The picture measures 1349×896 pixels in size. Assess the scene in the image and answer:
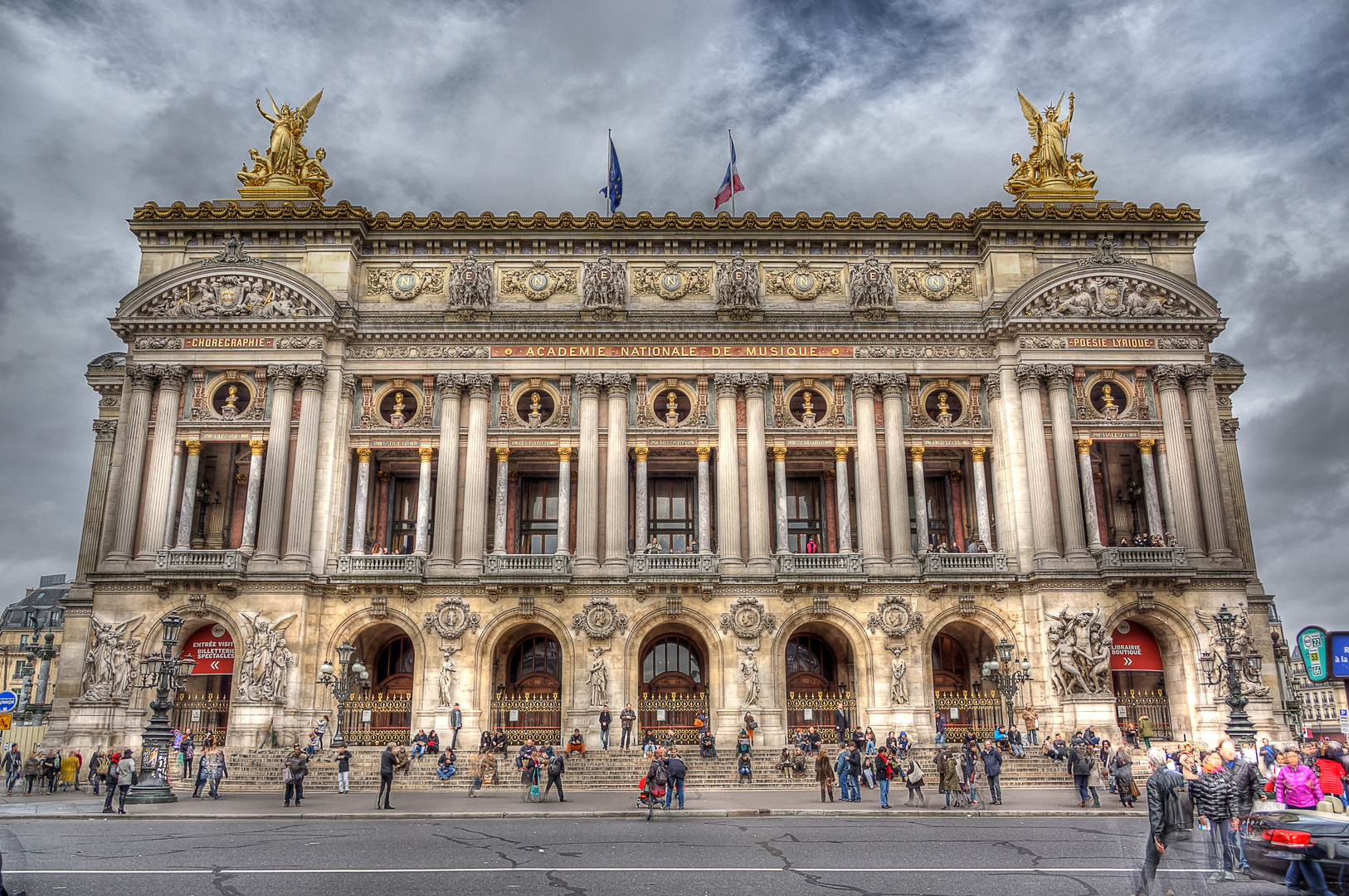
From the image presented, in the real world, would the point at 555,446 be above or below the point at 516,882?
above

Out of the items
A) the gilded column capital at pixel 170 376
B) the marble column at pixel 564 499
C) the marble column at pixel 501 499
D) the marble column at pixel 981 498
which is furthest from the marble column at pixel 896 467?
the gilded column capital at pixel 170 376

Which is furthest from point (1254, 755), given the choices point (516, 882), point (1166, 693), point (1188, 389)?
point (516, 882)

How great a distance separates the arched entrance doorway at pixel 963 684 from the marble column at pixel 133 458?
33891 millimetres

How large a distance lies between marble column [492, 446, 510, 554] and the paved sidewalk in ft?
41.3

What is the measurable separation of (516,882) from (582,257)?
3492cm

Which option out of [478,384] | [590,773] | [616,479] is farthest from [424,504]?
[590,773]

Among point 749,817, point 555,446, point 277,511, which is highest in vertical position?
point 555,446

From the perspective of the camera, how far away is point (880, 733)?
40188 mm

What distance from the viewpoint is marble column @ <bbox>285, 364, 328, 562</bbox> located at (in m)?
41.8

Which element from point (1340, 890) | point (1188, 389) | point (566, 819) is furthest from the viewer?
point (1188, 389)

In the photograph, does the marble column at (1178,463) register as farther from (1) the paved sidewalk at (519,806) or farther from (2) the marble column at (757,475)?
(2) the marble column at (757,475)

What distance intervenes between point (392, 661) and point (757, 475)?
725 inches

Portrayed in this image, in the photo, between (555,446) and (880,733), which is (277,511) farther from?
(880,733)

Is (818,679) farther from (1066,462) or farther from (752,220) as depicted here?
(752,220)
